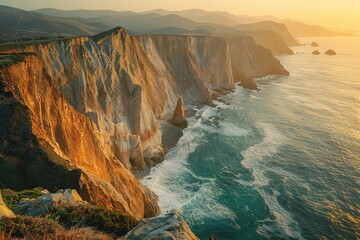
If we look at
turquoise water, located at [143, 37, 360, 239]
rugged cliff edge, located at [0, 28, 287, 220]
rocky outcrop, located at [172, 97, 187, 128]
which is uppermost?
rugged cliff edge, located at [0, 28, 287, 220]

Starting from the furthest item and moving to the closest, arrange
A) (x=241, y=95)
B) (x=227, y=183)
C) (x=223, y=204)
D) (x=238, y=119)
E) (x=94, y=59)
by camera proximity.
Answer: (x=241, y=95) < (x=238, y=119) < (x=94, y=59) < (x=227, y=183) < (x=223, y=204)

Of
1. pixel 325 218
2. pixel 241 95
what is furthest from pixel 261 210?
pixel 241 95

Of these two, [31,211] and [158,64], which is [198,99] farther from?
[31,211]

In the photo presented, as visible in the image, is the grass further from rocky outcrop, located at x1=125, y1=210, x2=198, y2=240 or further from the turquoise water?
the turquoise water

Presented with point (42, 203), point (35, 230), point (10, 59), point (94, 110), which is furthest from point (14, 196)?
point (94, 110)

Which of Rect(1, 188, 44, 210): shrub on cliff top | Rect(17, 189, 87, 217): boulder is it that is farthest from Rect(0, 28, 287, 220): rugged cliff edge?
Rect(17, 189, 87, 217): boulder

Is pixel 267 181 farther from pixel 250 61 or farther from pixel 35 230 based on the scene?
pixel 250 61

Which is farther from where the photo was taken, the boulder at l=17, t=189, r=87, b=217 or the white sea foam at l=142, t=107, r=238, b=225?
the white sea foam at l=142, t=107, r=238, b=225
